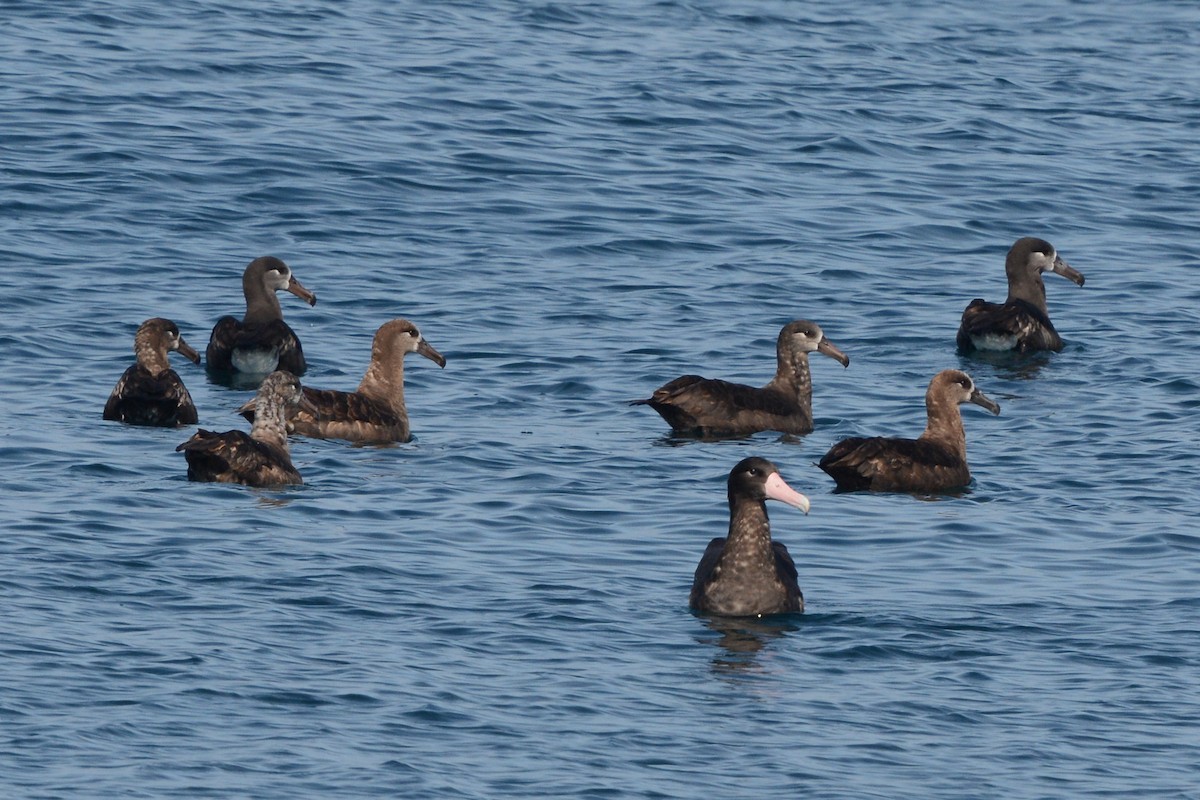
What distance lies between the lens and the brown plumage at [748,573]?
15.2 metres

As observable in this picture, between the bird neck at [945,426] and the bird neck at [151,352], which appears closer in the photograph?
the bird neck at [945,426]

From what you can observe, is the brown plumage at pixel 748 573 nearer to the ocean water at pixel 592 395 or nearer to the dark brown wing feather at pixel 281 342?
the ocean water at pixel 592 395

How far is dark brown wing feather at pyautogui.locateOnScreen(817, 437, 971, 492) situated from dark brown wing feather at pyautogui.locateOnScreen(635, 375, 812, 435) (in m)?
1.92

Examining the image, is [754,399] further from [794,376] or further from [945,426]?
[945,426]

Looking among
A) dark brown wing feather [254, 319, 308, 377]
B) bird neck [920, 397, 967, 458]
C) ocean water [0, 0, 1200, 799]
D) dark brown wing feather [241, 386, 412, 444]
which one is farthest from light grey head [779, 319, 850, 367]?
dark brown wing feather [254, 319, 308, 377]

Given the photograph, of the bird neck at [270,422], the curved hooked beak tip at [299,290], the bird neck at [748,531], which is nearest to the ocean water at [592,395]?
the bird neck at [748,531]

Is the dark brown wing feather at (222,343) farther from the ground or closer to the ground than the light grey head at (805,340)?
closer to the ground

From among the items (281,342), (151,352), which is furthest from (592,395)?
(151,352)

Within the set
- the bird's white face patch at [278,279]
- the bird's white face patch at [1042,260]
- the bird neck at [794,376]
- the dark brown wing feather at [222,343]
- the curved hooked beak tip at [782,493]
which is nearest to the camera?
the curved hooked beak tip at [782,493]

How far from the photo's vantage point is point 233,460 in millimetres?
17797

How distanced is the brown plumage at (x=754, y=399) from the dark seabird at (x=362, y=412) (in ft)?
6.82

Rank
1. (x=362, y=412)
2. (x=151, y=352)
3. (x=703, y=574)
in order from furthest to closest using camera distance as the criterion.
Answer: (x=151, y=352) < (x=362, y=412) < (x=703, y=574)

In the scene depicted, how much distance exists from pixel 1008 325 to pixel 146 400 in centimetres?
927

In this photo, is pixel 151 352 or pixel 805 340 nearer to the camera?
pixel 151 352
